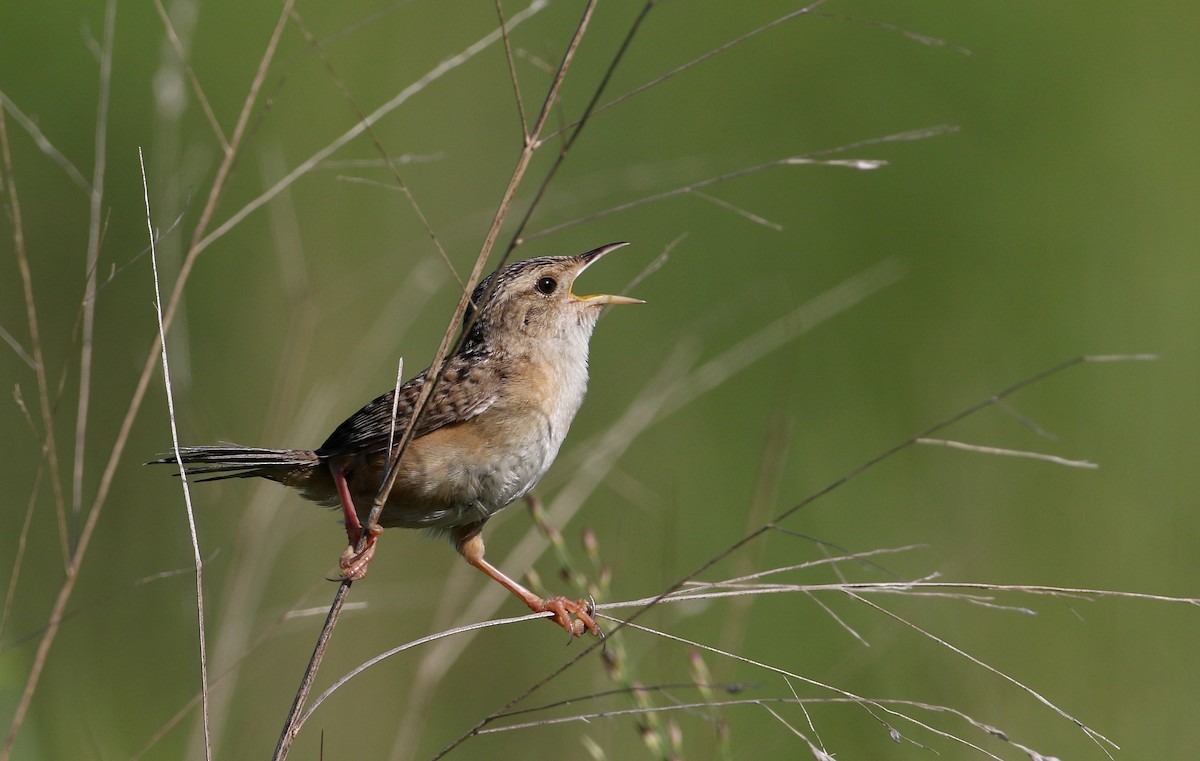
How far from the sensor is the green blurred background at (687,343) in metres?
4.55

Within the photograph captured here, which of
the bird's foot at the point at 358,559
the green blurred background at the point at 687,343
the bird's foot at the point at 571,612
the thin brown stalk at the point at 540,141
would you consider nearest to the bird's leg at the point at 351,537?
the bird's foot at the point at 358,559

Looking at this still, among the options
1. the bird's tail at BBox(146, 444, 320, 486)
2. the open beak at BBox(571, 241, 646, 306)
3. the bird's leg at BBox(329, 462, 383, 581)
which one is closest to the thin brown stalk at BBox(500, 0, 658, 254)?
the bird's leg at BBox(329, 462, 383, 581)

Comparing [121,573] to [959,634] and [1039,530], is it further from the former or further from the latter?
[1039,530]

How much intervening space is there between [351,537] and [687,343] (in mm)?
1631

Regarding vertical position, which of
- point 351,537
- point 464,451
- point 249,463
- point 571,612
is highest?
point 249,463

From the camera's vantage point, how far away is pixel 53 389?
18.7 feet

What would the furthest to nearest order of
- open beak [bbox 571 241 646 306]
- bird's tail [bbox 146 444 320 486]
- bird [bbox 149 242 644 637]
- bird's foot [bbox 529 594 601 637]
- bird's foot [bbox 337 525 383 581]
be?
1. open beak [bbox 571 241 646 306]
2. bird's foot [bbox 529 594 601 637]
3. bird [bbox 149 242 644 637]
4. bird's tail [bbox 146 444 320 486]
5. bird's foot [bbox 337 525 383 581]

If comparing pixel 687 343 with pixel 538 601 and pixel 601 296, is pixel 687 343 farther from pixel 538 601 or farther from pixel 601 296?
pixel 538 601

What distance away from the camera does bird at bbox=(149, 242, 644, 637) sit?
3.21 metres

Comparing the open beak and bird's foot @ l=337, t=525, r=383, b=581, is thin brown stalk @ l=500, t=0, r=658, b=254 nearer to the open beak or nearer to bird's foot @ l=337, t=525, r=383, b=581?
bird's foot @ l=337, t=525, r=383, b=581

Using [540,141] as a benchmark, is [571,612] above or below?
below

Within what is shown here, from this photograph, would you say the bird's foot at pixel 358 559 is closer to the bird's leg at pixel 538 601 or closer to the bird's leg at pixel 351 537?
the bird's leg at pixel 351 537

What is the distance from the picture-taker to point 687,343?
14.4ft

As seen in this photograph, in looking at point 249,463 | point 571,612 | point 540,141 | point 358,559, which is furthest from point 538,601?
point 540,141
